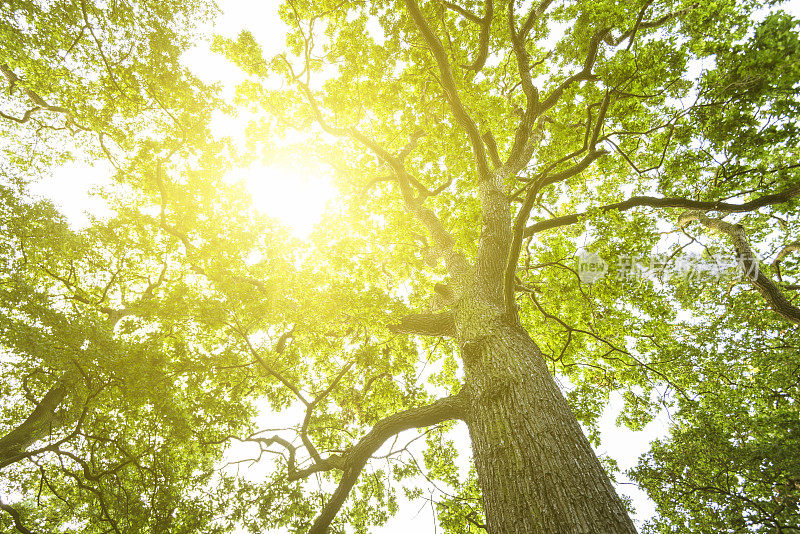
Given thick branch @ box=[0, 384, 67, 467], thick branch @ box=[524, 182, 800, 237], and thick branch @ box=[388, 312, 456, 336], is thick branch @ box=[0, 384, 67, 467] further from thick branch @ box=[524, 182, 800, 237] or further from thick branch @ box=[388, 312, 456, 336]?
thick branch @ box=[524, 182, 800, 237]

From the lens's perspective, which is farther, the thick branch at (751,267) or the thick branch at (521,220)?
the thick branch at (751,267)

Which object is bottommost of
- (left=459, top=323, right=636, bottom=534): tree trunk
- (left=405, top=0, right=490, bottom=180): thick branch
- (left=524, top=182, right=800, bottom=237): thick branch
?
(left=459, top=323, right=636, bottom=534): tree trunk

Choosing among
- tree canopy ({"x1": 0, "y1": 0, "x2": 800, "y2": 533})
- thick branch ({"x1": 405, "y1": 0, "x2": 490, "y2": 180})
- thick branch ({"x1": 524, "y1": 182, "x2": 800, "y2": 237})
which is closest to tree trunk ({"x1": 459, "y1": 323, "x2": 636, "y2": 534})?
tree canopy ({"x1": 0, "y1": 0, "x2": 800, "y2": 533})

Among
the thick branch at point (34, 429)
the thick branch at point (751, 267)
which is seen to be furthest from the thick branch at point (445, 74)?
the thick branch at point (34, 429)

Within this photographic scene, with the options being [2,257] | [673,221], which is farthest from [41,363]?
[673,221]

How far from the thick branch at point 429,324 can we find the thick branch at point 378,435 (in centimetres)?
158

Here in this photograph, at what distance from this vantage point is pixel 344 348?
8227mm

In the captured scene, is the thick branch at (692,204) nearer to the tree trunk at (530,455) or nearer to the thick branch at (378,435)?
the tree trunk at (530,455)

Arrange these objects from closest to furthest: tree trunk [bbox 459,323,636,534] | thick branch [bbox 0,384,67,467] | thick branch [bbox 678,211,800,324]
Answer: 1. tree trunk [bbox 459,323,636,534]
2. thick branch [bbox 0,384,67,467]
3. thick branch [bbox 678,211,800,324]

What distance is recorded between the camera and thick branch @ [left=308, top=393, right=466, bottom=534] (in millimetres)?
3992

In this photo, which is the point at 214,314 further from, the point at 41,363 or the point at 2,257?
the point at 2,257

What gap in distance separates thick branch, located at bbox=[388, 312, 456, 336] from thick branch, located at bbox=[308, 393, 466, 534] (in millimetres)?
1582

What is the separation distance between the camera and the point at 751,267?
7.54m

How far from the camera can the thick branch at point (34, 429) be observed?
7012 millimetres
